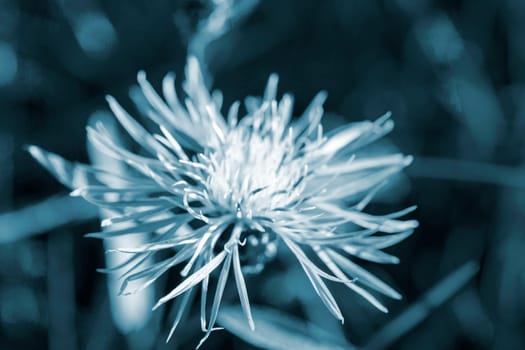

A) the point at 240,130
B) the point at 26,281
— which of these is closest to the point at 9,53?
the point at 26,281

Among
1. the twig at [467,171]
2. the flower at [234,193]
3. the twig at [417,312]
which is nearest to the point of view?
the flower at [234,193]

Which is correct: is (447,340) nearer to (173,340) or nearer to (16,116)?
(173,340)

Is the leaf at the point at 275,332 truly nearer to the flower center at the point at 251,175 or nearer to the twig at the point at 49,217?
the flower center at the point at 251,175

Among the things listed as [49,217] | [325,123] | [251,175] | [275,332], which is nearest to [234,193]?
[251,175]

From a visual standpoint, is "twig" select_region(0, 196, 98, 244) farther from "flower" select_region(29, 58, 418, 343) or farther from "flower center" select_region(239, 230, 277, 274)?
"flower center" select_region(239, 230, 277, 274)

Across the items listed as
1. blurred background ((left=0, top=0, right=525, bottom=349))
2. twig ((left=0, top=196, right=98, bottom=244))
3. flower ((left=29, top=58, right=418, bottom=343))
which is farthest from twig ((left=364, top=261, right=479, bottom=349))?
twig ((left=0, top=196, right=98, bottom=244))

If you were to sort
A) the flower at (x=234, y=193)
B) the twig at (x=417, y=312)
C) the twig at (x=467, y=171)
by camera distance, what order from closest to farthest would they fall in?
the flower at (x=234, y=193) < the twig at (x=417, y=312) < the twig at (x=467, y=171)

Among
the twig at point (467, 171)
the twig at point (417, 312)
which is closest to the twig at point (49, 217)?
the twig at point (417, 312)
